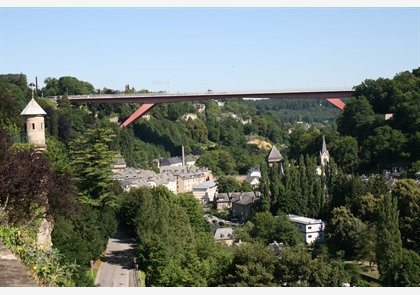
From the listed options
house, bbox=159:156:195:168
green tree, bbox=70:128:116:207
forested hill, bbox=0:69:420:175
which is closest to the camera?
green tree, bbox=70:128:116:207

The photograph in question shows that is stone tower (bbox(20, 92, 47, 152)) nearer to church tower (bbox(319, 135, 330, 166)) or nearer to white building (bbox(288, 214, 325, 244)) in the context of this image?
white building (bbox(288, 214, 325, 244))

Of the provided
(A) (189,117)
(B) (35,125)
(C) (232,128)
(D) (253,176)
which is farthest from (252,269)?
(C) (232,128)

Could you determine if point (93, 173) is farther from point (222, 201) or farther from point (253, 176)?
point (253, 176)

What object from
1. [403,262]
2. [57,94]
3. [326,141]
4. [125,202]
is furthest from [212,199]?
[403,262]

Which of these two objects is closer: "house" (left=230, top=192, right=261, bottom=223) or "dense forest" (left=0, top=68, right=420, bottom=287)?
"dense forest" (left=0, top=68, right=420, bottom=287)

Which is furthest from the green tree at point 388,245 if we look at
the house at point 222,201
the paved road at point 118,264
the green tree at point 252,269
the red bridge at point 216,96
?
the red bridge at point 216,96

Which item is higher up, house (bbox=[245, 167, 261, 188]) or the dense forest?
the dense forest

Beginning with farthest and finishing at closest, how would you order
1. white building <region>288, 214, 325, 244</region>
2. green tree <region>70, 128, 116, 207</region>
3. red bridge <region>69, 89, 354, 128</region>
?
1. red bridge <region>69, 89, 354, 128</region>
2. white building <region>288, 214, 325, 244</region>
3. green tree <region>70, 128, 116, 207</region>

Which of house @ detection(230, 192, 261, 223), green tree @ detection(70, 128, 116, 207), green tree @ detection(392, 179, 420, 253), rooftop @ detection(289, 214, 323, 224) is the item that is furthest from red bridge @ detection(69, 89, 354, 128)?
green tree @ detection(70, 128, 116, 207)
